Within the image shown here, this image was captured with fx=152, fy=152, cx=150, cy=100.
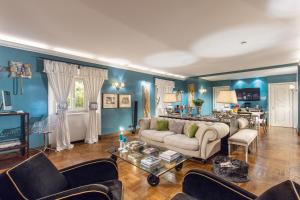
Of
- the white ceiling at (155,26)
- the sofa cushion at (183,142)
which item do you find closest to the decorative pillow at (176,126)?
the sofa cushion at (183,142)

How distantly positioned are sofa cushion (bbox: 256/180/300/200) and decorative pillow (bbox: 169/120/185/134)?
9.51 ft

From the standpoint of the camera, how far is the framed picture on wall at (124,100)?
5.40m

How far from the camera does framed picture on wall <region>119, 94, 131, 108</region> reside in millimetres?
5404

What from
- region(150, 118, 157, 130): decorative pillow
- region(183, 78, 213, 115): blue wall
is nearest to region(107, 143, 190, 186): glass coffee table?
region(150, 118, 157, 130): decorative pillow

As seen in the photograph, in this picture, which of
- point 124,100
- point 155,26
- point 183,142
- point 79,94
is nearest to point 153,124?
point 183,142

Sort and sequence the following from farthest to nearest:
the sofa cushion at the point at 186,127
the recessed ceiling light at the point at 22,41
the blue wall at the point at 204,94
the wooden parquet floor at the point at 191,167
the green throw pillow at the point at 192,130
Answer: the blue wall at the point at 204,94 < the sofa cushion at the point at 186,127 < the green throw pillow at the point at 192,130 < the recessed ceiling light at the point at 22,41 < the wooden parquet floor at the point at 191,167

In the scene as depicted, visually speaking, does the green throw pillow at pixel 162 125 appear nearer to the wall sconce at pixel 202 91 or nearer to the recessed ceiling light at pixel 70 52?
the recessed ceiling light at pixel 70 52

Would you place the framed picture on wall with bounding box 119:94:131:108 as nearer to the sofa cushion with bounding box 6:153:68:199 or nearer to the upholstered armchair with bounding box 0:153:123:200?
the upholstered armchair with bounding box 0:153:123:200

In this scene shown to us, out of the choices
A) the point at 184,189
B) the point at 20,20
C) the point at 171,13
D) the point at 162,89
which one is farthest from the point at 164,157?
the point at 162,89

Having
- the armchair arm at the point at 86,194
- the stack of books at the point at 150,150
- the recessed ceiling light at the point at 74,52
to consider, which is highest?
the recessed ceiling light at the point at 74,52

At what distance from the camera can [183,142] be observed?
3.12m

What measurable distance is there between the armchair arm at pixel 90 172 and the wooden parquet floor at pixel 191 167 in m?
0.60

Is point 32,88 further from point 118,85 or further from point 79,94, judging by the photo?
point 118,85

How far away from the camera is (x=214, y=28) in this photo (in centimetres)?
267
